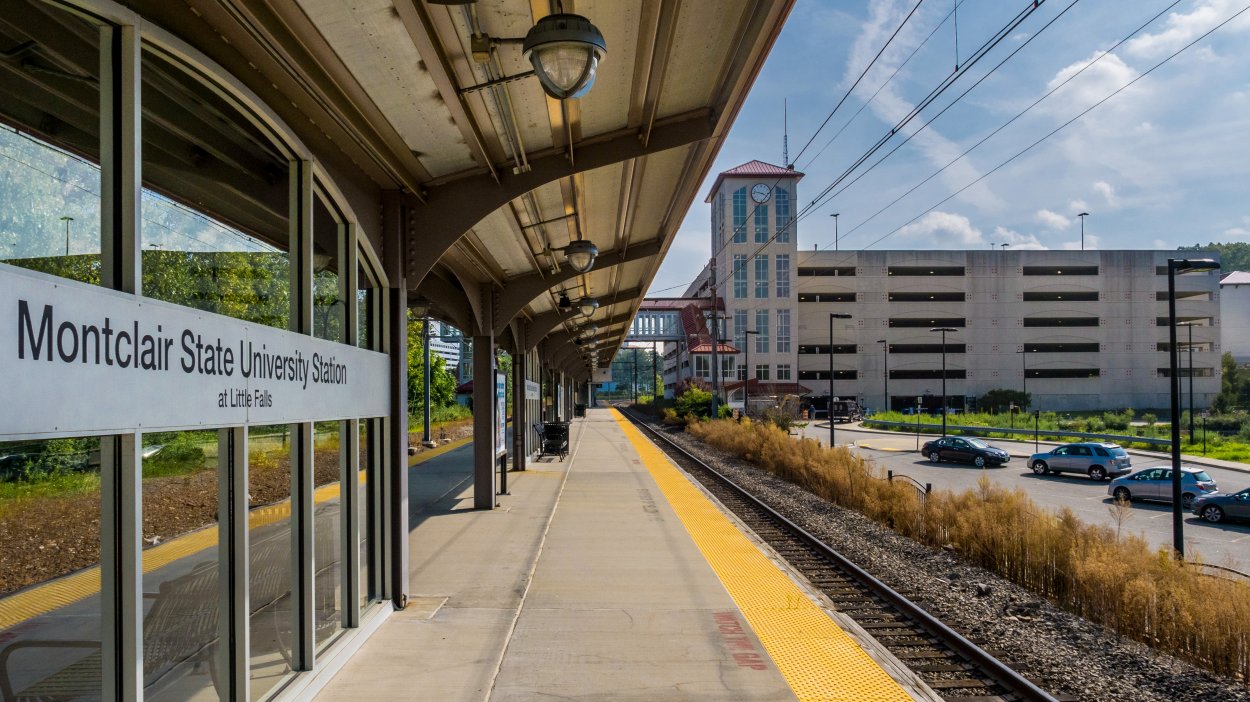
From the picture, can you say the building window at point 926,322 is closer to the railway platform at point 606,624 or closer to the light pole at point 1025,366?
the light pole at point 1025,366

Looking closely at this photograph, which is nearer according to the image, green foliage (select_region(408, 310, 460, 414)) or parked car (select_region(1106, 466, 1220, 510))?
parked car (select_region(1106, 466, 1220, 510))

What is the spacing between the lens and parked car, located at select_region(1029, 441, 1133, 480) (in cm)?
2780

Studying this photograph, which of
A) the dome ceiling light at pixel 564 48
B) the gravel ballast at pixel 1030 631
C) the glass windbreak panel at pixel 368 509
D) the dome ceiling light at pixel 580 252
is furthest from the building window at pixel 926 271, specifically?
the dome ceiling light at pixel 564 48

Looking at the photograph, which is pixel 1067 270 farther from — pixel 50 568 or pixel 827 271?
pixel 50 568

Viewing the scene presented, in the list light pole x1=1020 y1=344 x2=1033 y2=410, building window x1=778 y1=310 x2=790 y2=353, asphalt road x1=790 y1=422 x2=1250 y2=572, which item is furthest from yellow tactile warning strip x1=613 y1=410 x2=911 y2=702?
light pole x1=1020 y1=344 x2=1033 y2=410

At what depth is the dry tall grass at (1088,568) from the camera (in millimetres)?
7137

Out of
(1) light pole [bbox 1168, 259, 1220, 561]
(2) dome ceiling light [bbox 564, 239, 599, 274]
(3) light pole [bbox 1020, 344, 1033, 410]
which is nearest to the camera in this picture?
(2) dome ceiling light [bbox 564, 239, 599, 274]

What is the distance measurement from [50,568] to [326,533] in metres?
3.22

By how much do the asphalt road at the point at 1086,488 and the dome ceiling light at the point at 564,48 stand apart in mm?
8907

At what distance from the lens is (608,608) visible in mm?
8453

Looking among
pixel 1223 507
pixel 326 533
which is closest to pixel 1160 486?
pixel 1223 507

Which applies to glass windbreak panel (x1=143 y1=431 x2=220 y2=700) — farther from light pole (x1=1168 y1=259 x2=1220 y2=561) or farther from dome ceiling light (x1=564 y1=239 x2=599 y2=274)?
light pole (x1=1168 y1=259 x2=1220 y2=561)

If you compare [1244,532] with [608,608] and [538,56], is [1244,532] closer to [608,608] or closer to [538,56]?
[608,608]

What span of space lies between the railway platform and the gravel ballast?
126 cm
